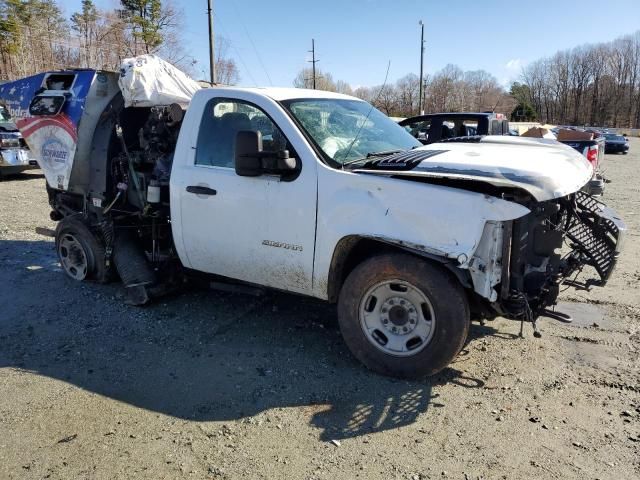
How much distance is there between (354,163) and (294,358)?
63.0 inches

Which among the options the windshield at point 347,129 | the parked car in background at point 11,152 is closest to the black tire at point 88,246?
the windshield at point 347,129

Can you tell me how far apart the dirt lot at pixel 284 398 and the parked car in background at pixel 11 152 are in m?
9.40

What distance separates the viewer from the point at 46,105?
553 centimetres

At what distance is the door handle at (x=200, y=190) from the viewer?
4.32 m

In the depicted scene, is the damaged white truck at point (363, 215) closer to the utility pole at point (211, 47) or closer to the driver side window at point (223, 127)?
the driver side window at point (223, 127)

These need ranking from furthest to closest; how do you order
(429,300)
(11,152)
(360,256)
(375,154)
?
(11,152) < (375,154) < (360,256) < (429,300)

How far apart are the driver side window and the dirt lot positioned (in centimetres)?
152

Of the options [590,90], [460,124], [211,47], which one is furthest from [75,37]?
[590,90]

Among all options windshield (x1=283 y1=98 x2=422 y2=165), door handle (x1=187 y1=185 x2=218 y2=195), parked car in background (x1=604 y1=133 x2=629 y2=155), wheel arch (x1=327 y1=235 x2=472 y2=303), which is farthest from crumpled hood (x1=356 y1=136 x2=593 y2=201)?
parked car in background (x1=604 y1=133 x2=629 y2=155)

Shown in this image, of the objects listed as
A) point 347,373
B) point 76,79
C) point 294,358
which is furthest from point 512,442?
point 76,79

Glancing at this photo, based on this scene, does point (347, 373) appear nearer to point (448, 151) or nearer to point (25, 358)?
point (448, 151)

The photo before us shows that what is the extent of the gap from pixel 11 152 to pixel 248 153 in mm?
11769

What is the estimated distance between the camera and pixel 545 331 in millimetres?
4613

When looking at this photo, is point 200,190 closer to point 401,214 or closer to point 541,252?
point 401,214
